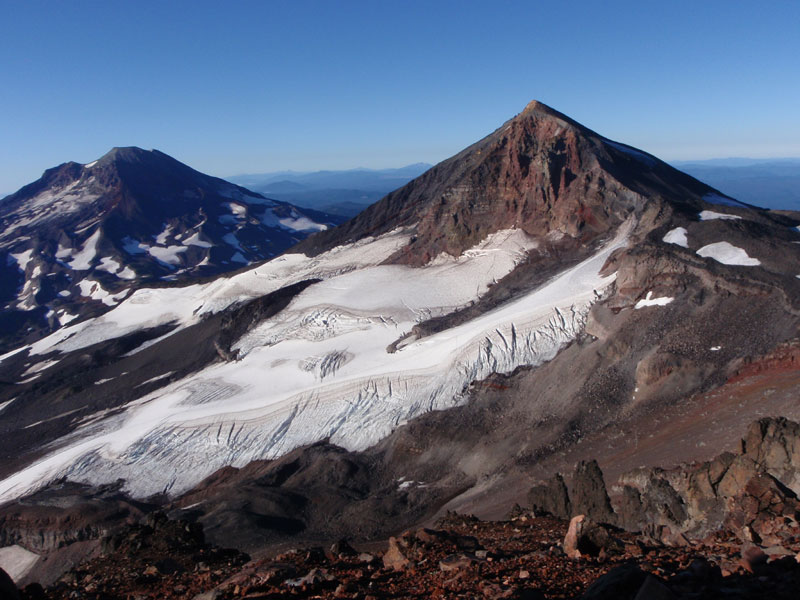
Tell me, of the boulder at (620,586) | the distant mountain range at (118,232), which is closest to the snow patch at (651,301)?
the boulder at (620,586)

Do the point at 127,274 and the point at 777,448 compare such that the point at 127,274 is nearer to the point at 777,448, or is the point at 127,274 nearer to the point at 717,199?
the point at 717,199

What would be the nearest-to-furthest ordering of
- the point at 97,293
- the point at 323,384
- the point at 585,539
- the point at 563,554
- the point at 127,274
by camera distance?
the point at 563,554 → the point at 585,539 → the point at 323,384 → the point at 97,293 → the point at 127,274

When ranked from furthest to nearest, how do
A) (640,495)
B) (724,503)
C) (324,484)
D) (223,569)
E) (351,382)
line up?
(351,382), (324,484), (640,495), (724,503), (223,569)

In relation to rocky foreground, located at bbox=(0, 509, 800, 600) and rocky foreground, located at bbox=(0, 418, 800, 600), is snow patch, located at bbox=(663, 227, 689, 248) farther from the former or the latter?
rocky foreground, located at bbox=(0, 509, 800, 600)

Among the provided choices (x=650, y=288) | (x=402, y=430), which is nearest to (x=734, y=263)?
(x=650, y=288)

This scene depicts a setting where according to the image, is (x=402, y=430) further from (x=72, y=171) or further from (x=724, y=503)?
(x=72, y=171)

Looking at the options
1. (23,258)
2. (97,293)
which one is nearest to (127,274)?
(97,293)

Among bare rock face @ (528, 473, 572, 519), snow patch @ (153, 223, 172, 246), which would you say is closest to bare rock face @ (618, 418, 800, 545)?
bare rock face @ (528, 473, 572, 519)
